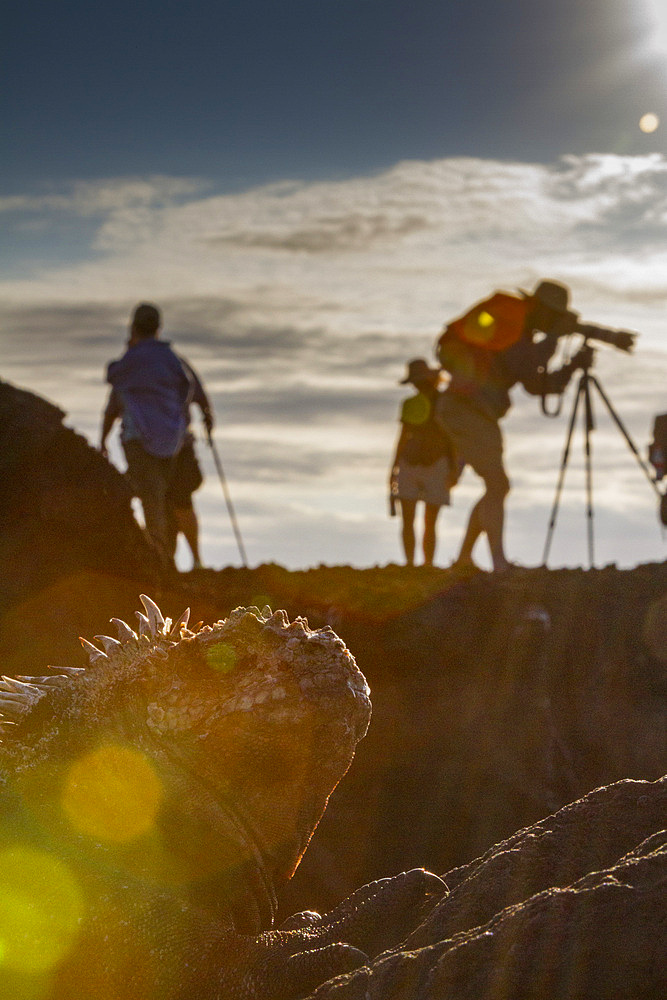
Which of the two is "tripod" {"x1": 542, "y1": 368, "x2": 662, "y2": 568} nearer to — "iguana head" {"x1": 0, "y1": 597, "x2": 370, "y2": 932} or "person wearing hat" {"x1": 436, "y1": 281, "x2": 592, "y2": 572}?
"person wearing hat" {"x1": 436, "y1": 281, "x2": 592, "y2": 572}

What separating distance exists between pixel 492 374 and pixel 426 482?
223 centimetres

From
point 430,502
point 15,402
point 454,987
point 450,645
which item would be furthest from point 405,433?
point 454,987

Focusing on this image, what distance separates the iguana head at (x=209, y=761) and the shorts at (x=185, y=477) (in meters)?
8.16

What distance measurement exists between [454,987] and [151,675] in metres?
1.37

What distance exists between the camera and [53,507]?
25.5 ft

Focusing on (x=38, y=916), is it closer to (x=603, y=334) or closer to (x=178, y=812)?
(x=178, y=812)

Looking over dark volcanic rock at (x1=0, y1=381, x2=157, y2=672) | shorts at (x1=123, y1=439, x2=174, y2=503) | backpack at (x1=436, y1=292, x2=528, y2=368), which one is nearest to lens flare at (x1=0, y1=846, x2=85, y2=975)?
dark volcanic rock at (x1=0, y1=381, x2=157, y2=672)

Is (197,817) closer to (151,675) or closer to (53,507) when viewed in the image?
(151,675)

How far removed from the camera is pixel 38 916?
3064mm

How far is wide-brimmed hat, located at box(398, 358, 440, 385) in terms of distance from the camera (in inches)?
532

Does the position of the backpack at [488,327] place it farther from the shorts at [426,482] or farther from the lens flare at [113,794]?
the lens flare at [113,794]

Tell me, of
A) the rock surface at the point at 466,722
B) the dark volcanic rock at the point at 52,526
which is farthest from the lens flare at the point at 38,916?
the dark volcanic rock at the point at 52,526

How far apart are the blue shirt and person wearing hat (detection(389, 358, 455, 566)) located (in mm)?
3646

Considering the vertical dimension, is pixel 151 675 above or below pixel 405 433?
below
